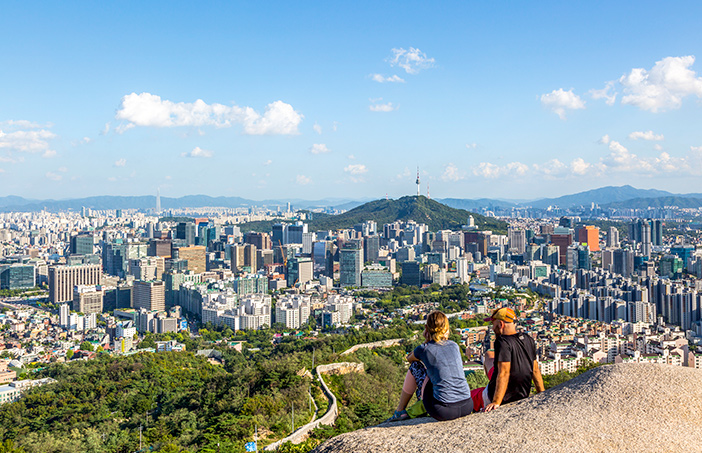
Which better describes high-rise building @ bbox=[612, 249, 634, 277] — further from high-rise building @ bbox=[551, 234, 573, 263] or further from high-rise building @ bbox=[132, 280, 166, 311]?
high-rise building @ bbox=[132, 280, 166, 311]

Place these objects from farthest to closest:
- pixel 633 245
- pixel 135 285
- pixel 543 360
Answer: pixel 633 245 → pixel 135 285 → pixel 543 360

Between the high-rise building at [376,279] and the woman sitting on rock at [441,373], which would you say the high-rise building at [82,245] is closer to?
the high-rise building at [376,279]

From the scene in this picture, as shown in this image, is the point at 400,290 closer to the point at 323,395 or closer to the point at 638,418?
the point at 323,395

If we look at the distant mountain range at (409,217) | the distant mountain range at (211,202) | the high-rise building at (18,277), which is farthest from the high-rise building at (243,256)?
the distant mountain range at (211,202)

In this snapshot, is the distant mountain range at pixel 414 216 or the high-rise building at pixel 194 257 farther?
the distant mountain range at pixel 414 216

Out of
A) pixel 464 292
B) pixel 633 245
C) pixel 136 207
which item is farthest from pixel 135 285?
pixel 136 207

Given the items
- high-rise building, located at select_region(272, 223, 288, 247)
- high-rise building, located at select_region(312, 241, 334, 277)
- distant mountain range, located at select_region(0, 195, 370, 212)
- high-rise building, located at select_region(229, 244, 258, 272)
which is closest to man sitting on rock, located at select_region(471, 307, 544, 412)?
high-rise building, located at select_region(312, 241, 334, 277)

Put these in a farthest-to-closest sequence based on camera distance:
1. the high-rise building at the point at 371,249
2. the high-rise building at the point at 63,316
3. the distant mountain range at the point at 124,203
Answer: the distant mountain range at the point at 124,203, the high-rise building at the point at 371,249, the high-rise building at the point at 63,316
